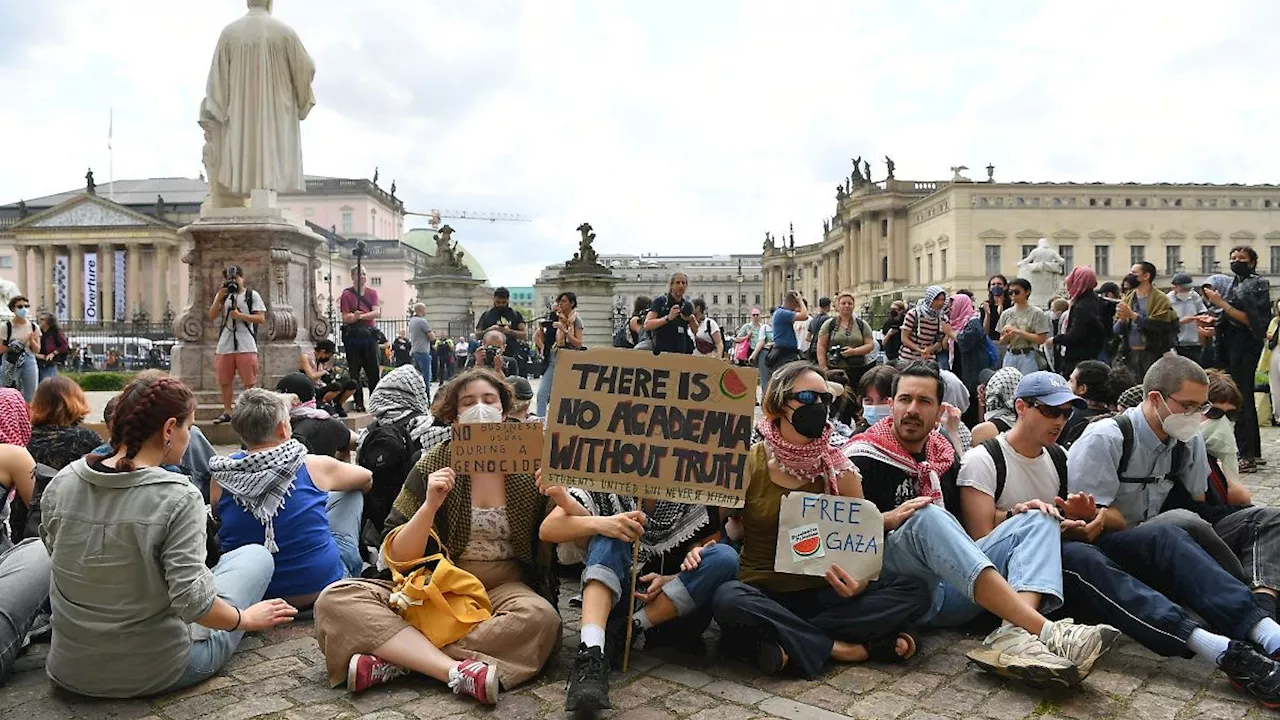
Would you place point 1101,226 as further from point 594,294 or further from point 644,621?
point 644,621

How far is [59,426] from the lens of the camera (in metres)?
4.94

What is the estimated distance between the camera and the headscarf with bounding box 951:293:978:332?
998 cm

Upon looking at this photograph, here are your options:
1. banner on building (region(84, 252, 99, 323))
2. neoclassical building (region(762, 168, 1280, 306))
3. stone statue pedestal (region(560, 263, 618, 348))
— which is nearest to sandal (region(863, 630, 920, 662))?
stone statue pedestal (region(560, 263, 618, 348))

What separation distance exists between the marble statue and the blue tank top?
10886 mm

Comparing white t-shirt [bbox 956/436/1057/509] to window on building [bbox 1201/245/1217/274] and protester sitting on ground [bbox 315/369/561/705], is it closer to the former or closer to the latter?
protester sitting on ground [bbox 315/369/561/705]

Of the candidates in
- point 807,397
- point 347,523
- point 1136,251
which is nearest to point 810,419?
point 807,397

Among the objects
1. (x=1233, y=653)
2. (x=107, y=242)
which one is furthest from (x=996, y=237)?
(x=1233, y=653)

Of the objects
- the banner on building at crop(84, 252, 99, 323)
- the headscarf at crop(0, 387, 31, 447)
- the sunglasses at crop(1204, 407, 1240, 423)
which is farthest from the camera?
the banner on building at crop(84, 252, 99, 323)

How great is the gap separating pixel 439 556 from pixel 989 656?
2.36 metres

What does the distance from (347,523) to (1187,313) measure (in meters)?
8.73

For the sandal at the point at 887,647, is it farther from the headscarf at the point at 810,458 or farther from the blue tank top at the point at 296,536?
the blue tank top at the point at 296,536

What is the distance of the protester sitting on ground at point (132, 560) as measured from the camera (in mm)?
3455

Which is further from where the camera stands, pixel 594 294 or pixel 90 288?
pixel 90 288

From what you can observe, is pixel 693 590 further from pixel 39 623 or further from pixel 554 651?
pixel 39 623
